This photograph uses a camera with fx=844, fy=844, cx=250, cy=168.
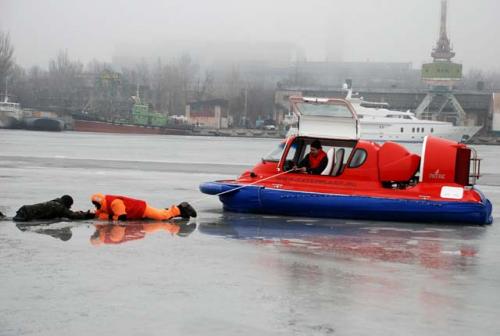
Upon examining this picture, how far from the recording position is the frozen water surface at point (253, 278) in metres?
7.22

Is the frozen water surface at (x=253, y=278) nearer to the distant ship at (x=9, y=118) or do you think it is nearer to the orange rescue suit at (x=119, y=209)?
the orange rescue suit at (x=119, y=209)

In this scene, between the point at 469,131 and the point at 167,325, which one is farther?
the point at 469,131

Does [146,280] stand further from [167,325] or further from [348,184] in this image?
[348,184]

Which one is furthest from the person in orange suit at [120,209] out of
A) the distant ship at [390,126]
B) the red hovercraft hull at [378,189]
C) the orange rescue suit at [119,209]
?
A: the distant ship at [390,126]

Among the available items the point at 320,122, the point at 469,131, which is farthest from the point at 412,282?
the point at 469,131

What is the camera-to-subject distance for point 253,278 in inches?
357

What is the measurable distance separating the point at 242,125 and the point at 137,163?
3252 inches

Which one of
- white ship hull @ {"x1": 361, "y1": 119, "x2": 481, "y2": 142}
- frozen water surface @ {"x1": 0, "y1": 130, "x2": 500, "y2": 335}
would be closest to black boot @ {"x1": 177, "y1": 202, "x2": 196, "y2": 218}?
frozen water surface @ {"x1": 0, "y1": 130, "x2": 500, "y2": 335}

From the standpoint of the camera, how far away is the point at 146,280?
878 centimetres

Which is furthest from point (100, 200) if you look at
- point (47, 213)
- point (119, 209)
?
point (47, 213)

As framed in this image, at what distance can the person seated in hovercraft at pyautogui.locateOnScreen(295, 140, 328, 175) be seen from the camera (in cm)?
1511

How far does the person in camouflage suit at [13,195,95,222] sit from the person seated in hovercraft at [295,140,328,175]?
398cm

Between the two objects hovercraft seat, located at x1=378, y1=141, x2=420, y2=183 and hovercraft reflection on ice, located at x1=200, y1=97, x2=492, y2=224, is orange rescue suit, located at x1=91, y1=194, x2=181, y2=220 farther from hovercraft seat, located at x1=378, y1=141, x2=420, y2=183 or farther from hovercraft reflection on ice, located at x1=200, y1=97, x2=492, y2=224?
hovercraft seat, located at x1=378, y1=141, x2=420, y2=183

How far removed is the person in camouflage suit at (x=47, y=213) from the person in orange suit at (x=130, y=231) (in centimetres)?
68
